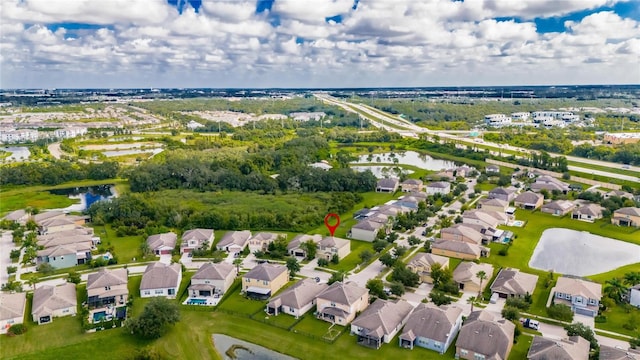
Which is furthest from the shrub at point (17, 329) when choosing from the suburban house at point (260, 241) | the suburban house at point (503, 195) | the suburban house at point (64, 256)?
the suburban house at point (503, 195)

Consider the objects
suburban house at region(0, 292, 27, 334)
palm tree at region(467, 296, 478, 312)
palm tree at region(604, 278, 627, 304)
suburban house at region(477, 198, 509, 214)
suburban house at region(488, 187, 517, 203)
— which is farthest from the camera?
suburban house at region(488, 187, 517, 203)

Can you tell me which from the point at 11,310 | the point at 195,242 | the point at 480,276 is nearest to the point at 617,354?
the point at 480,276

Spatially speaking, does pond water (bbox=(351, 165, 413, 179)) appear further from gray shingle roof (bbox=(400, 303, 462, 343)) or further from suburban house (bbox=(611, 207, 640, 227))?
gray shingle roof (bbox=(400, 303, 462, 343))

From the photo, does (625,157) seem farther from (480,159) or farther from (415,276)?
(415,276)

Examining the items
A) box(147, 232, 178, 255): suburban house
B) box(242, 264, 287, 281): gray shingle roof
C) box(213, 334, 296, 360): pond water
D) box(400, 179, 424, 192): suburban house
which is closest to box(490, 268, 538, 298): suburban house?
box(242, 264, 287, 281): gray shingle roof

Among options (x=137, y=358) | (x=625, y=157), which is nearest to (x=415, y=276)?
(x=137, y=358)
